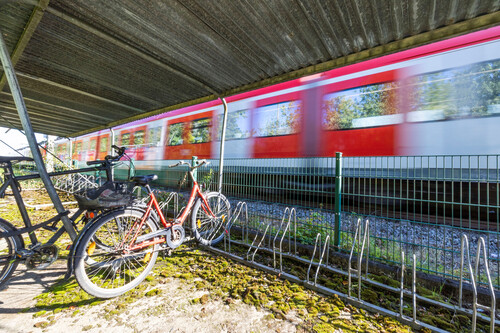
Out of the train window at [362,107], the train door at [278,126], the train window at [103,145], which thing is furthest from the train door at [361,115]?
the train window at [103,145]

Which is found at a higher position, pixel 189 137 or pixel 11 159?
pixel 189 137

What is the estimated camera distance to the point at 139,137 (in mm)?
9242

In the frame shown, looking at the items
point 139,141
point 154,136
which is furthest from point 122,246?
point 139,141

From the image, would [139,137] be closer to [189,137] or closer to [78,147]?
[189,137]

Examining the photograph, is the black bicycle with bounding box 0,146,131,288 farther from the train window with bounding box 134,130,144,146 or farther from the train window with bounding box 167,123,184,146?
the train window with bounding box 134,130,144,146

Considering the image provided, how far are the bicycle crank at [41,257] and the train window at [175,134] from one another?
5.82 m

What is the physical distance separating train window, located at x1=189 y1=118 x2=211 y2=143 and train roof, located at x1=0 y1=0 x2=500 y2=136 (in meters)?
3.05

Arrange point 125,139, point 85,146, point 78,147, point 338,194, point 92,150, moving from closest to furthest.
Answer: point 338,194 < point 125,139 < point 92,150 < point 85,146 < point 78,147

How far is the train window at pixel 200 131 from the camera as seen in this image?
6.81 metres

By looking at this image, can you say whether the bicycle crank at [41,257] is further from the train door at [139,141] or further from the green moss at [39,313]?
the train door at [139,141]

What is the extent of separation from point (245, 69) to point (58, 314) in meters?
3.11

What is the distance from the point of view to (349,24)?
206cm

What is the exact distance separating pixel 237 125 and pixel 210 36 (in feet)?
12.7

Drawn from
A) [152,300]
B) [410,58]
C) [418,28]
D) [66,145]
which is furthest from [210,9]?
[66,145]
